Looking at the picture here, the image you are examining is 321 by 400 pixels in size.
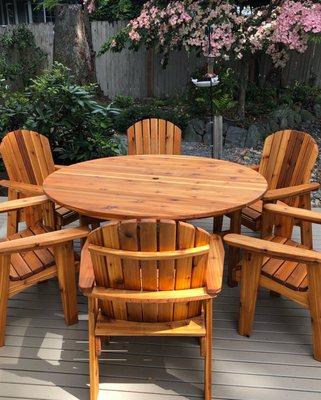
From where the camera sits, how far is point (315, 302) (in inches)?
75.2

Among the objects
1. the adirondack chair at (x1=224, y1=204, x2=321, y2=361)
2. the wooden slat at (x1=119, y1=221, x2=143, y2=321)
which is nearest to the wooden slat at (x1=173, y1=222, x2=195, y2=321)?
the wooden slat at (x1=119, y1=221, x2=143, y2=321)

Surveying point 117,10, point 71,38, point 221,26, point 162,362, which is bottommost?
point 162,362

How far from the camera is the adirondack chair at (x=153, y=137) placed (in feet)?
11.1

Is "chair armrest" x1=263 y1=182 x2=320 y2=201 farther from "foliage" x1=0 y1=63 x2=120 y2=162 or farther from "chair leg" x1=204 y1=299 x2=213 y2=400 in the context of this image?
"foliage" x1=0 y1=63 x2=120 y2=162

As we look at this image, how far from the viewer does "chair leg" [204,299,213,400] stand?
1.67m

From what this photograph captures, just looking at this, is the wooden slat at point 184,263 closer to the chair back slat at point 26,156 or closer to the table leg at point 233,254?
the table leg at point 233,254

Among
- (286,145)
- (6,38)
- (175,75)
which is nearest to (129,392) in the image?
(286,145)

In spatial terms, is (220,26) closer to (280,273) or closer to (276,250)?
(280,273)

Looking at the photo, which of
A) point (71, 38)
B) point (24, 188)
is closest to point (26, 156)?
point (24, 188)

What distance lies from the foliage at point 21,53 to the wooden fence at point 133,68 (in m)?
0.22

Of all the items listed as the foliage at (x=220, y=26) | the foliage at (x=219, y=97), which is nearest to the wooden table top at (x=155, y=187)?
the foliage at (x=220, y=26)

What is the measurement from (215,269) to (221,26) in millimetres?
4397

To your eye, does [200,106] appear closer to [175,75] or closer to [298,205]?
[175,75]

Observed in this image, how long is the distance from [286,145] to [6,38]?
8.00 metres
